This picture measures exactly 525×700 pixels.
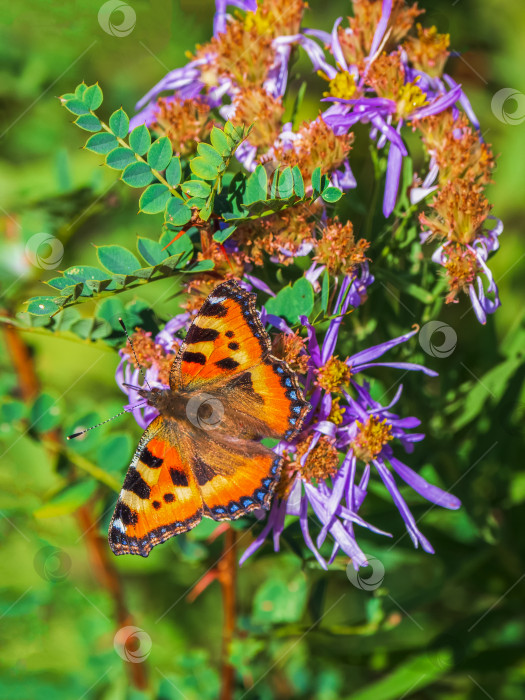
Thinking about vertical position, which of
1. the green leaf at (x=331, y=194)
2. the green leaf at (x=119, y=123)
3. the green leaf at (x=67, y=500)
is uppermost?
the green leaf at (x=119, y=123)

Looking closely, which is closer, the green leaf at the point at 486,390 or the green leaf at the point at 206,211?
the green leaf at the point at 206,211

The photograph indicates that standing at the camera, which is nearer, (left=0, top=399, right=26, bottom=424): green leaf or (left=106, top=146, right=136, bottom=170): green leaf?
(left=106, top=146, right=136, bottom=170): green leaf

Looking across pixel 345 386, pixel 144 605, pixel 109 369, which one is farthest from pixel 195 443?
pixel 144 605

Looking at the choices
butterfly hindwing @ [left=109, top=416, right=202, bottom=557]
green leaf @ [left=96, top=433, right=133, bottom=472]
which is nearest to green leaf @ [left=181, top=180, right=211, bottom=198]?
butterfly hindwing @ [left=109, top=416, right=202, bottom=557]

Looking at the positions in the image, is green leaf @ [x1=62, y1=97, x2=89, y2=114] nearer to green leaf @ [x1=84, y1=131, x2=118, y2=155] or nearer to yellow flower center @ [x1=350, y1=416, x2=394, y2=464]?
green leaf @ [x1=84, y1=131, x2=118, y2=155]

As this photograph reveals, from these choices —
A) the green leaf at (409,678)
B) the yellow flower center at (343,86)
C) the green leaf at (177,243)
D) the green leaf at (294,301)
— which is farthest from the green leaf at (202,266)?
the green leaf at (409,678)

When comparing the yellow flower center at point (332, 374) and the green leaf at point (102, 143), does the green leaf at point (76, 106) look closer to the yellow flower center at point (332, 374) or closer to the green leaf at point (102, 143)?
the green leaf at point (102, 143)
